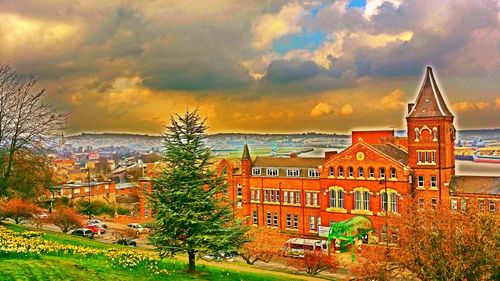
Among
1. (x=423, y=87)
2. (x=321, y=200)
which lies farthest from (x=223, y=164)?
(x=423, y=87)

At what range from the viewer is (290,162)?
5916 centimetres

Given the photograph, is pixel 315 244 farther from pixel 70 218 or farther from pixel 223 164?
pixel 70 218

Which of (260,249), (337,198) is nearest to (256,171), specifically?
(337,198)

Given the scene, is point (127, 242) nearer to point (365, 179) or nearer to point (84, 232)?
point (84, 232)

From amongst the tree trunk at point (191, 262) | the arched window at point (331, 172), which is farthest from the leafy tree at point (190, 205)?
the arched window at point (331, 172)

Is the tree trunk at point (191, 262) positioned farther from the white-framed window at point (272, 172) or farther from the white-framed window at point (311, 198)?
the white-framed window at point (272, 172)

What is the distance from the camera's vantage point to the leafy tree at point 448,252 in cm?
2034

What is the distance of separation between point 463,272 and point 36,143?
32.1 meters

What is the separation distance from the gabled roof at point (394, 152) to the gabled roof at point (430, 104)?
15.0ft

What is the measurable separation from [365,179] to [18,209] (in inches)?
1398

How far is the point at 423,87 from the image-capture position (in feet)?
170

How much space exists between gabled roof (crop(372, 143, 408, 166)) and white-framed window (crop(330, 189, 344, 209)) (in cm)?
621

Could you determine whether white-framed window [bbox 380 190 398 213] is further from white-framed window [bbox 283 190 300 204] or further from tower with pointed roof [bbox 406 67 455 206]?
white-framed window [bbox 283 190 300 204]

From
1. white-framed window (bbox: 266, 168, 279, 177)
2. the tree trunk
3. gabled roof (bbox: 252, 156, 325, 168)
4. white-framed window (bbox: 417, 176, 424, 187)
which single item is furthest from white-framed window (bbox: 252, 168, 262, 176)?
the tree trunk
